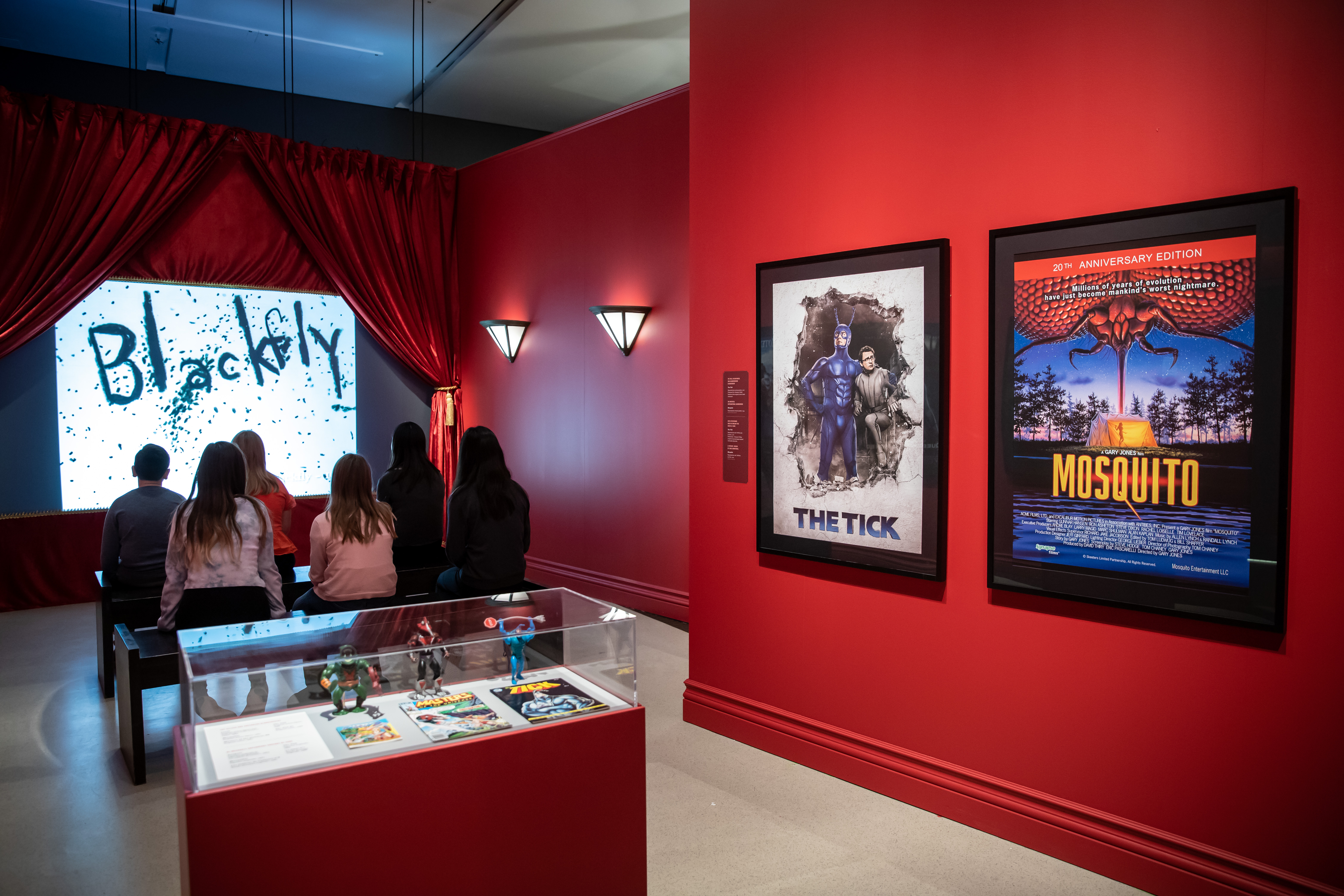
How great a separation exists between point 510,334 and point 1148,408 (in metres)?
5.04

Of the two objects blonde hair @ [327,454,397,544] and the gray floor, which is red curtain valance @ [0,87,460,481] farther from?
blonde hair @ [327,454,397,544]

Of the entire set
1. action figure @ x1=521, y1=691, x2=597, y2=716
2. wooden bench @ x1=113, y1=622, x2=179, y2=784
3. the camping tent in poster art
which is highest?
the camping tent in poster art

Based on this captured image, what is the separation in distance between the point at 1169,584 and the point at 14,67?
7978 millimetres

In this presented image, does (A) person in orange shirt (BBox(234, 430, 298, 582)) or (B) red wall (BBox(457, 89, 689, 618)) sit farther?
(B) red wall (BBox(457, 89, 689, 618))

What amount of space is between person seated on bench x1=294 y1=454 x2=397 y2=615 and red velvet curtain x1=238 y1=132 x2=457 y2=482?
347 centimetres

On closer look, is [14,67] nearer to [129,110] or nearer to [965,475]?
[129,110]

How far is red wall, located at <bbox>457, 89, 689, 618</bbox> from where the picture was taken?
552cm

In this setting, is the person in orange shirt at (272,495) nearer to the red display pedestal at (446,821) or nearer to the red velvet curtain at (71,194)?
the red velvet curtain at (71,194)

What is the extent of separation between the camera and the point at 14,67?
616 cm

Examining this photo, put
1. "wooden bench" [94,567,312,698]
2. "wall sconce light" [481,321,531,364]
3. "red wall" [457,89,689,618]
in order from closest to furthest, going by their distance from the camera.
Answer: "wooden bench" [94,567,312,698]
"red wall" [457,89,689,618]
"wall sconce light" [481,321,531,364]

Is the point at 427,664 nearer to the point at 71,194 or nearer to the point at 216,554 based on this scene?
the point at 216,554

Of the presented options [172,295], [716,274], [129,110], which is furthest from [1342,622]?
[129,110]

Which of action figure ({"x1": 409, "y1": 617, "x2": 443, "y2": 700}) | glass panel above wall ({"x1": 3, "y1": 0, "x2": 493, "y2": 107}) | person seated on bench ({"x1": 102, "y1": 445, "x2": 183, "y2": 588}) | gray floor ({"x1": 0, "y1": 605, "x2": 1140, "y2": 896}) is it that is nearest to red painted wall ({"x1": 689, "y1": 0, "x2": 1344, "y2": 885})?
gray floor ({"x1": 0, "y1": 605, "x2": 1140, "y2": 896})

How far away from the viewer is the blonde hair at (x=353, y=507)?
149 inches
